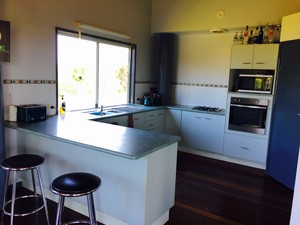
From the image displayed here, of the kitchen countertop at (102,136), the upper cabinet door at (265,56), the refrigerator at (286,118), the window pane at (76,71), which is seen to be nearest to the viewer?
the kitchen countertop at (102,136)

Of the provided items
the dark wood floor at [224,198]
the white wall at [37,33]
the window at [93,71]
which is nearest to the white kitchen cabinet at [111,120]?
the window at [93,71]

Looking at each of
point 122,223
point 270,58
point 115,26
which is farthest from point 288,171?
point 115,26

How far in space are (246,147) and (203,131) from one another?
745mm

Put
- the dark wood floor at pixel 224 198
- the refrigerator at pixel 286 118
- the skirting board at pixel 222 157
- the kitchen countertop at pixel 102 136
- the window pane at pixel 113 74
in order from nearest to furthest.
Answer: the kitchen countertop at pixel 102 136 → the dark wood floor at pixel 224 198 → the refrigerator at pixel 286 118 → the skirting board at pixel 222 157 → the window pane at pixel 113 74

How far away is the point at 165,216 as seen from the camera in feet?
7.77

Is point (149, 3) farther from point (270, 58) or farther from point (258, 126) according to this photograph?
point (258, 126)

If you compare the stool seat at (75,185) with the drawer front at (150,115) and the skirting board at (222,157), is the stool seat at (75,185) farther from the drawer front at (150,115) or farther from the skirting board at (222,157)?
the skirting board at (222,157)

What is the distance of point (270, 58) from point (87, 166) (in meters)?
2.94

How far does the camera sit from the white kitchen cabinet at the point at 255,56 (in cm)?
353

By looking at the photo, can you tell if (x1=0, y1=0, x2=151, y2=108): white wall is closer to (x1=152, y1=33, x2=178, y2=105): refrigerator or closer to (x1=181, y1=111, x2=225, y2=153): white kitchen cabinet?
(x1=152, y1=33, x2=178, y2=105): refrigerator

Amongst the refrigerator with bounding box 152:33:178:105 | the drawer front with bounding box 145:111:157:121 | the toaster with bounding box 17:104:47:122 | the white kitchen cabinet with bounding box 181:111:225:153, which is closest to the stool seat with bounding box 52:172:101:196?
the toaster with bounding box 17:104:47:122

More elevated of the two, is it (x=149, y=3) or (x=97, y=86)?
(x=149, y=3)

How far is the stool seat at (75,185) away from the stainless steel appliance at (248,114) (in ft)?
9.16

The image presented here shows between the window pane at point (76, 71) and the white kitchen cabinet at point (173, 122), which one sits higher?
the window pane at point (76, 71)
